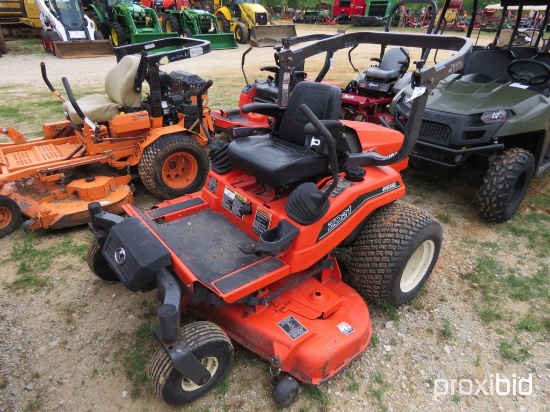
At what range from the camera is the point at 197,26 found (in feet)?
48.3

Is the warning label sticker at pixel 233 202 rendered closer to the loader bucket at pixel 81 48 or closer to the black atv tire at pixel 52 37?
the loader bucket at pixel 81 48

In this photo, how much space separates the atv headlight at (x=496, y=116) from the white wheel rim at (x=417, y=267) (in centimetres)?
165

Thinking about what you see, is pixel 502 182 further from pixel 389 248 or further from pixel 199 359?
pixel 199 359

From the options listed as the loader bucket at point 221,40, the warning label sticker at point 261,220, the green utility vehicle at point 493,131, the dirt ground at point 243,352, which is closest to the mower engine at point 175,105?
the dirt ground at point 243,352

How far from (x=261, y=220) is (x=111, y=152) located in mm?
2290

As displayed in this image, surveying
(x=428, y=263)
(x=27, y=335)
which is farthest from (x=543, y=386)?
(x=27, y=335)

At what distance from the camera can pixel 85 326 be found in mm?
2799

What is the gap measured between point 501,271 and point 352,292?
60.9 inches

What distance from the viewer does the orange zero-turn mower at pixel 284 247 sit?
2.23 m

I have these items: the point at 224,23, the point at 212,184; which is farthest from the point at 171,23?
the point at 212,184

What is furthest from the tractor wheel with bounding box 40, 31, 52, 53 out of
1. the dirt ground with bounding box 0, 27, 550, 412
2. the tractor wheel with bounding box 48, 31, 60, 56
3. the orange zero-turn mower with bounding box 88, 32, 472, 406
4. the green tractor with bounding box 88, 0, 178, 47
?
the orange zero-turn mower with bounding box 88, 32, 472, 406

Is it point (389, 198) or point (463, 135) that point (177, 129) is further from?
point (463, 135)

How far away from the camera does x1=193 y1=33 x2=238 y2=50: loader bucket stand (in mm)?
14320

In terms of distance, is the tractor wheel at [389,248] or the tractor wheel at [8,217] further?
the tractor wheel at [8,217]
